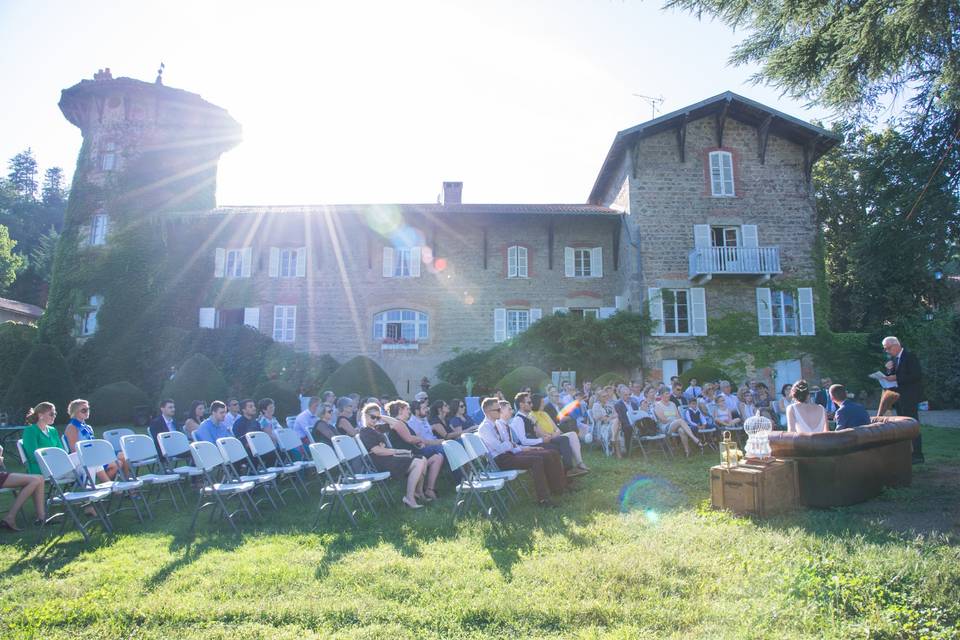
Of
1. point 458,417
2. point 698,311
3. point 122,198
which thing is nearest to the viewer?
point 458,417

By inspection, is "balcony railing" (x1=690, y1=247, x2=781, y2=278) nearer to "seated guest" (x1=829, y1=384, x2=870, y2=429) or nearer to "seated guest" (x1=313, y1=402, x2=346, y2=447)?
"seated guest" (x1=829, y1=384, x2=870, y2=429)

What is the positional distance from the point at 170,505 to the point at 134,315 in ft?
59.8

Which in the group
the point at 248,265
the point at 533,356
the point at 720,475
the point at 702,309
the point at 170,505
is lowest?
the point at 170,505

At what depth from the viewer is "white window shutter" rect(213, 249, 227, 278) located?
24.1 meters

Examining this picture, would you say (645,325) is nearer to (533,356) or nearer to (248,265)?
(533,356)

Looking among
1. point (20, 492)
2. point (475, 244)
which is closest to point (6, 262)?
point (475, 244)

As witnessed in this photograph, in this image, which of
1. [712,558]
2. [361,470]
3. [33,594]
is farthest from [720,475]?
[33,594]

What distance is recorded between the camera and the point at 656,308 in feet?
71.1

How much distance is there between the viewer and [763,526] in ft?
18.4

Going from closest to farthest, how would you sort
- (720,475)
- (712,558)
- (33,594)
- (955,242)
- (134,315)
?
(33,594) < (712,558) < (720,475) < (955,242) < (134,315)

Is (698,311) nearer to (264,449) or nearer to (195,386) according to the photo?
(195,386)

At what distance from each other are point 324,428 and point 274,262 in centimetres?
1629

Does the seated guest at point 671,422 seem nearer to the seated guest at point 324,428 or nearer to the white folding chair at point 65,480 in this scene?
the seated guest at point 324,428

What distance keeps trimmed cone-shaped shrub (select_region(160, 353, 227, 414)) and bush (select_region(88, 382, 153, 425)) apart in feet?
4.80
